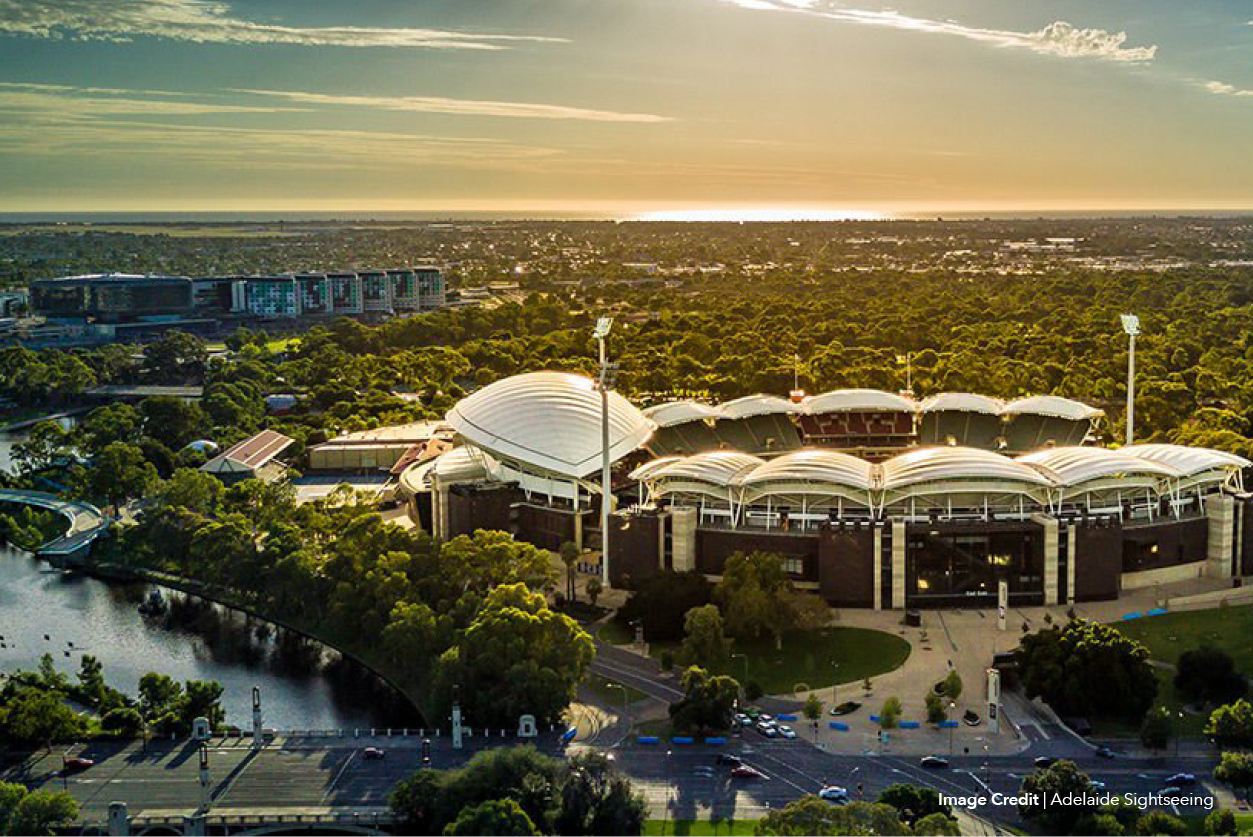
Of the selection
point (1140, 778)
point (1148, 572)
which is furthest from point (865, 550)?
point (1140, 778)

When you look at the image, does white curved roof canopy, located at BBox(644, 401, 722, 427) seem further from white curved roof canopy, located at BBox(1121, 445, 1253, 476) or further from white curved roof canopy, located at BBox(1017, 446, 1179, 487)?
white curved roof canopy, located at BBox(1121, 445, 1253, 476)

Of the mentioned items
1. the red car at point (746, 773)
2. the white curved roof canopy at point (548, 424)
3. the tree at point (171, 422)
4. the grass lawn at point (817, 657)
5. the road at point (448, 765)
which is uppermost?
the white curved roof canopy at point (548, 424)

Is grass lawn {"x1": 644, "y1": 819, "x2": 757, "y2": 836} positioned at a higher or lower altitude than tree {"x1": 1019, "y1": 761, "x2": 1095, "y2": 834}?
lower

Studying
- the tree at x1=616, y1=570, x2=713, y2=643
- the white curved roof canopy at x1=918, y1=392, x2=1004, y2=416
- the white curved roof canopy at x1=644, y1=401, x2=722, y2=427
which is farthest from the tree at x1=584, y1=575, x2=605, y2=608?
the white curved roof canopy at x1=918, y1=392, x2=1004, y2=416

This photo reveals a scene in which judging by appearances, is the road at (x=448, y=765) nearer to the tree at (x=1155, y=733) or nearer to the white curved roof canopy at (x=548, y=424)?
the tree at (x=1155, y=733)

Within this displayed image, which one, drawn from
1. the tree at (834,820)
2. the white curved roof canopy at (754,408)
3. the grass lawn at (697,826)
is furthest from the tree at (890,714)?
the white curved roof canopy at (754,408)
